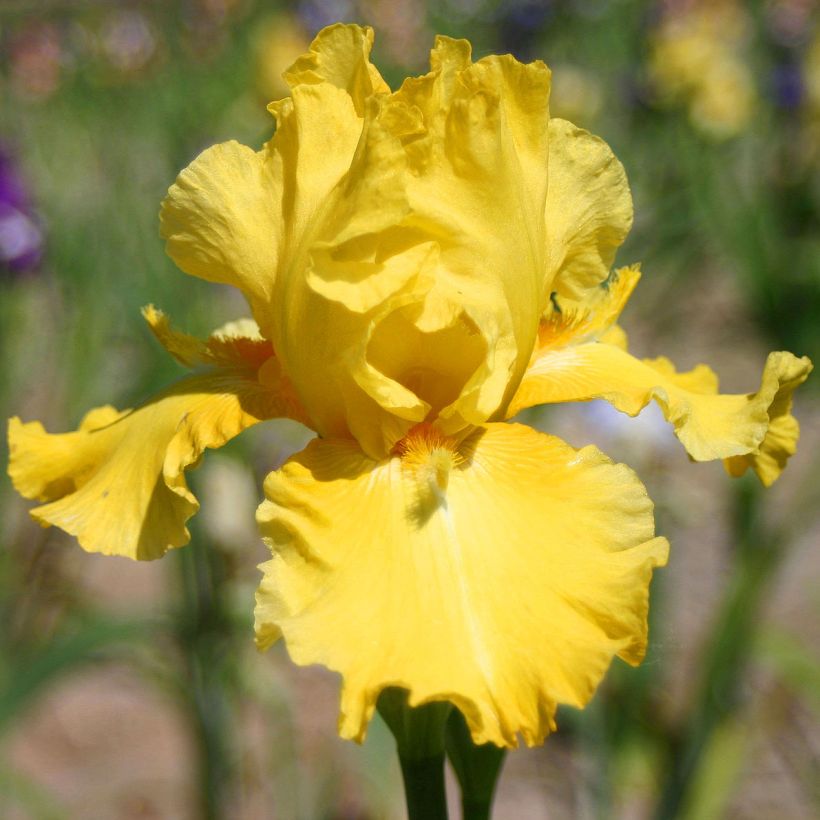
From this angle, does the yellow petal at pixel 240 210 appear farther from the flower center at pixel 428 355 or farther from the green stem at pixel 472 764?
the green stem at pixel 472 764

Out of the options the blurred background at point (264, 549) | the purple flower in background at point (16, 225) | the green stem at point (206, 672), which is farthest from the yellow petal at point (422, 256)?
the purple flower in background at point (16, 225)

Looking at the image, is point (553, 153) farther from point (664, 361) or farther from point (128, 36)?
point (128, 36)

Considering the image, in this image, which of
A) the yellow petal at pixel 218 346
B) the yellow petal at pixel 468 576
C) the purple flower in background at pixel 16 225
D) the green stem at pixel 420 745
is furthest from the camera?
the purple flower in background at pixel 16 225

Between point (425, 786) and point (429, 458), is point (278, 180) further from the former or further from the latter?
point (425, 786)

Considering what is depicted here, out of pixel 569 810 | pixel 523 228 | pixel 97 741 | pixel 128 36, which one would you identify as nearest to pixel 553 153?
pixel 523 228

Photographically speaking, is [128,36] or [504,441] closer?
[504,441]

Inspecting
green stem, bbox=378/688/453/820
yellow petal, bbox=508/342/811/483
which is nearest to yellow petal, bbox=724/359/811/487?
yellow petal, bbox=508/342/811/483

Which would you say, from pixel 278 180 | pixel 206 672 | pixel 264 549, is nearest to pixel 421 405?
pixel 278 180
